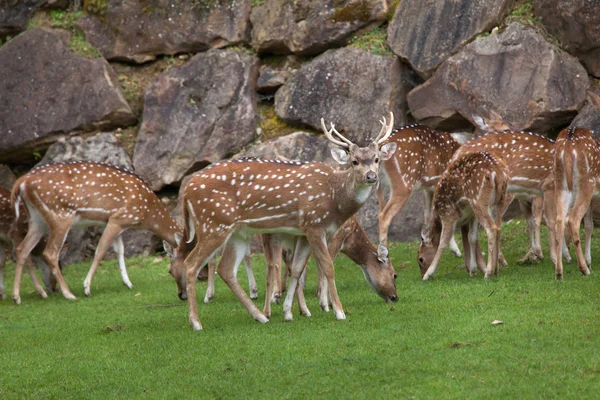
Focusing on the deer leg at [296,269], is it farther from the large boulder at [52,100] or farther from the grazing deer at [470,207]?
the large boulder at [52,100]

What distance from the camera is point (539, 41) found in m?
14.3

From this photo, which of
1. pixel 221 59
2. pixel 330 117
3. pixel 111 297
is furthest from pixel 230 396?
pixel 221 59

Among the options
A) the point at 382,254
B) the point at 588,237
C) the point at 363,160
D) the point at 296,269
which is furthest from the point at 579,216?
the point at 296,269

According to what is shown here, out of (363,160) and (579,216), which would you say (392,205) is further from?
(363,160)

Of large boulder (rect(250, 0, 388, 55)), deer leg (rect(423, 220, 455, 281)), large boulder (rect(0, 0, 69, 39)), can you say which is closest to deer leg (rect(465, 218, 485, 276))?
deer leg (rect(423, 220, 455, 281))

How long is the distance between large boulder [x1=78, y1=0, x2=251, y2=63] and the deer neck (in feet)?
26.3

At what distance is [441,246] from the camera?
11.5 m

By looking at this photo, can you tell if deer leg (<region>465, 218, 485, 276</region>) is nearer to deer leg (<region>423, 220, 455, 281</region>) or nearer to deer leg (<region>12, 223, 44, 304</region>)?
deer leg (<region>423, 220, 455, 281</region>)

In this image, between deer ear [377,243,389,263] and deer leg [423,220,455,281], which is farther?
deer leg [423,220,455,281]

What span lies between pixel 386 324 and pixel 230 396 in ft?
7.48

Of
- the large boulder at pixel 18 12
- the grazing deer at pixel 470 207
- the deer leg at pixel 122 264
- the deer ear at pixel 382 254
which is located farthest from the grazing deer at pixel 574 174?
the large boulder at pixel 18 12

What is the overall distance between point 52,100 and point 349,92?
5.44 metres

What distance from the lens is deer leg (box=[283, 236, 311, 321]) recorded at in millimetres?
9711

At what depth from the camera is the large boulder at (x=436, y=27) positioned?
14.8 metres
